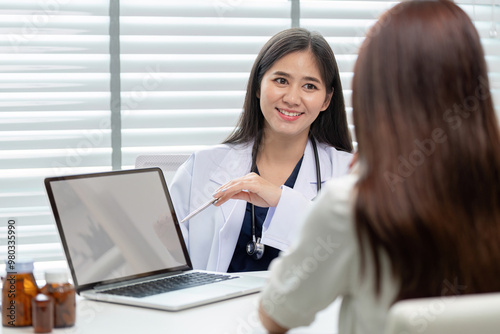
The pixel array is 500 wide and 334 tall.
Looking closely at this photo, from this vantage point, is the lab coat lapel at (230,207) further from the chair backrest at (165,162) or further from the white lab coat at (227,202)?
the chair backrest at (165,162)

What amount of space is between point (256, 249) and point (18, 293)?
0.85 meters

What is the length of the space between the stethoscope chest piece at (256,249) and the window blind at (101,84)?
44.3 inches

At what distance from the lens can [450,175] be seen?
917 millimetres

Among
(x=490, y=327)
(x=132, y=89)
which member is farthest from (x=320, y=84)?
(x=490, y=327)

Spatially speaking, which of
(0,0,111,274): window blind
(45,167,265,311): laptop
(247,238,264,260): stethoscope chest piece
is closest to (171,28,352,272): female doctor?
(247,238,264,260): stethoscope chest piece

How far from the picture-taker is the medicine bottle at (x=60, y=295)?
125 centimetres

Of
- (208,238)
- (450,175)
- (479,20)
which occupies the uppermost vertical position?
(479,20)

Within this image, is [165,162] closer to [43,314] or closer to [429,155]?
[43,314]

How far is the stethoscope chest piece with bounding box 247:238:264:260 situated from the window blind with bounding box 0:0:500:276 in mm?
1125

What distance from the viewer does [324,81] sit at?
2.22 meters

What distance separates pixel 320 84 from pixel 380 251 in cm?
134

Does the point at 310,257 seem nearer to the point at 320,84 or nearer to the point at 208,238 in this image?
the point at 208,238

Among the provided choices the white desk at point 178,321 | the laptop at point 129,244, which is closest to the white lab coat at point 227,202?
the laptop at point 129,244

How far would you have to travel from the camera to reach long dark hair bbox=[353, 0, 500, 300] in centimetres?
90
